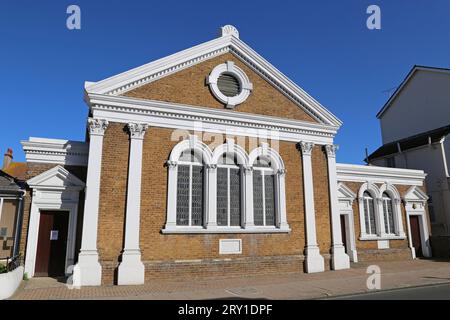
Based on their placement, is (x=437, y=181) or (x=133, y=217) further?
(x=437, y=181)

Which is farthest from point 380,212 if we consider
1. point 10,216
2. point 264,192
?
point 10,216

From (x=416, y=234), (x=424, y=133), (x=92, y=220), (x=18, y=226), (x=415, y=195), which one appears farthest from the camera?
(x=424, y=133)

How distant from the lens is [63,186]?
1245 centimetres

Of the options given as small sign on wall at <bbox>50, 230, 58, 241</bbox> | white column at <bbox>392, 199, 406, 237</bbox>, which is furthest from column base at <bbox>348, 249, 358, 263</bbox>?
small sign on wall at <bbox>50, 230, 58, 241</bbox>

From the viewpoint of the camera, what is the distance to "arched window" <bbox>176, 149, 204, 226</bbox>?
41.4ft

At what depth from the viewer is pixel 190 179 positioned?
13.0 meters

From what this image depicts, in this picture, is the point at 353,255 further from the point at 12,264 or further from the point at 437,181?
the point at 12,264

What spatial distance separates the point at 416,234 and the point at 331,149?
8.50 meters

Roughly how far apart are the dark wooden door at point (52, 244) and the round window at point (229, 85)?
790 cm

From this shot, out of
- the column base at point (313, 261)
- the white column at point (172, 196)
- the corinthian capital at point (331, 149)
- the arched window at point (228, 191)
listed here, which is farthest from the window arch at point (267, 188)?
the white column at point (172, 196)

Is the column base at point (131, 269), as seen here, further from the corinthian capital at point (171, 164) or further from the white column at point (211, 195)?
the corinthian capital at point (171, 164)
